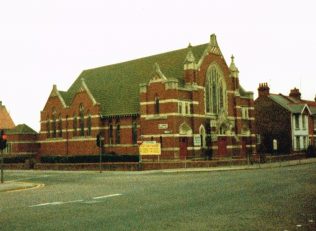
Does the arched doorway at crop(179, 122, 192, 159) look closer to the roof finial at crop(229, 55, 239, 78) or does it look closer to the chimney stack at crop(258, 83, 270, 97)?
the roof finial at crop(229, 55, 239, 78)

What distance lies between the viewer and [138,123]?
49.5 metres

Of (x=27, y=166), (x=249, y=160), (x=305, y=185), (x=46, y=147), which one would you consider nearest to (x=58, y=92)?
(x=46, y=147)

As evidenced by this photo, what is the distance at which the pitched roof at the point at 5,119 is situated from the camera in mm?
87525

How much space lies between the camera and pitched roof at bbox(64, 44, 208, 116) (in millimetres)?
50688

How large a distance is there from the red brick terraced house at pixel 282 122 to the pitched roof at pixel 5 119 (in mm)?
49736

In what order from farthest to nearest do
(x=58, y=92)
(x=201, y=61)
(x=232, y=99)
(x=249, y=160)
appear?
(x=58, y=92) → (x=232, y=99) → (x=201, y=61) → (x=249, y=160)

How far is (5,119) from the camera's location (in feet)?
291

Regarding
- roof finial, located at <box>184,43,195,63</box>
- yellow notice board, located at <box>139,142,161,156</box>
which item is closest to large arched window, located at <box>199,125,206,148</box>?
roof finial, located at <box>184,43,195,63</box>

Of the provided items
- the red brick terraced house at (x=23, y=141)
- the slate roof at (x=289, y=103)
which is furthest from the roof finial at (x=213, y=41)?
the red brick terraced house at (x=23, y=141)

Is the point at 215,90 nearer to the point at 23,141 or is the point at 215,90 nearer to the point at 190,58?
the point at 190,58

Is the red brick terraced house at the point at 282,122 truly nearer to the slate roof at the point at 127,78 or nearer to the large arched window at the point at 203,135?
the slate roof at the point at 127,78

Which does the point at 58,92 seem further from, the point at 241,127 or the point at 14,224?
the point at 14,224

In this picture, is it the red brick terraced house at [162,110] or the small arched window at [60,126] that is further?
the small arched window at [60,126]

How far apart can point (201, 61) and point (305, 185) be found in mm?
30242
